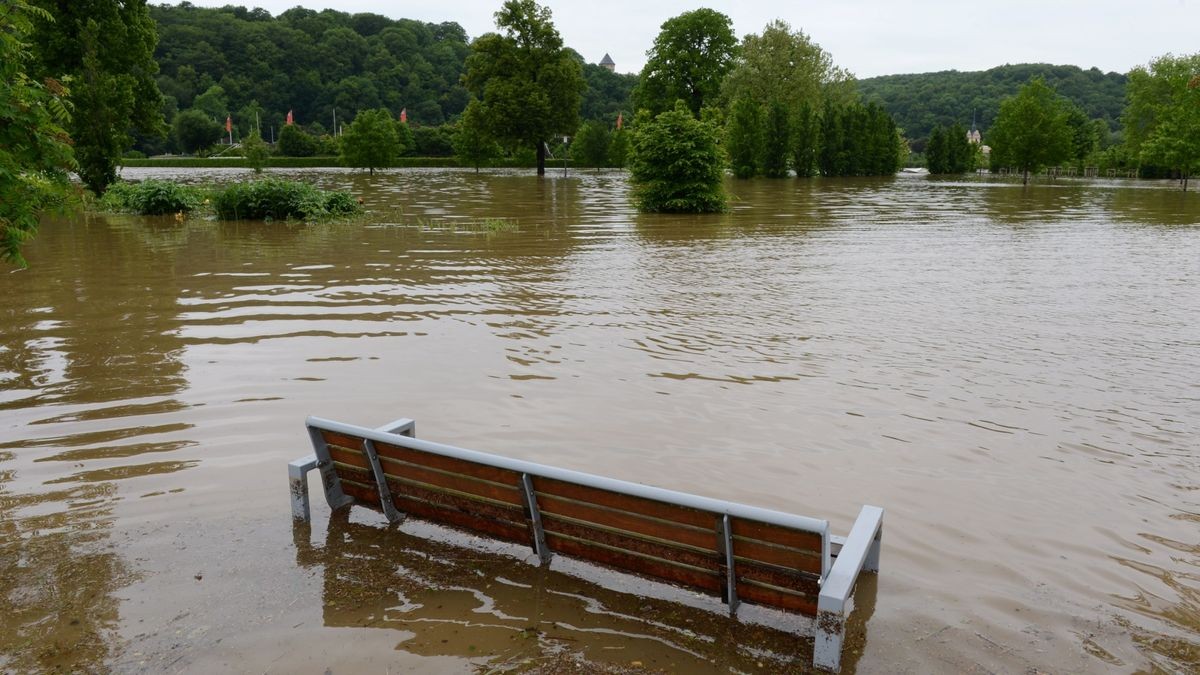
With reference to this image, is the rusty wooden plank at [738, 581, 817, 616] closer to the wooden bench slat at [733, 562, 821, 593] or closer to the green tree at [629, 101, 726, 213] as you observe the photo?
the wooden bench slat at [733, 562, 821, 593]

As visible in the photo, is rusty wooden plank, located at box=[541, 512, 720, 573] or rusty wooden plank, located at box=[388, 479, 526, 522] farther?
rusty wooden plank, located at box=[388, 479, 526, 522]

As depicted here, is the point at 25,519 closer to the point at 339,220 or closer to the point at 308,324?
the point at 308,324

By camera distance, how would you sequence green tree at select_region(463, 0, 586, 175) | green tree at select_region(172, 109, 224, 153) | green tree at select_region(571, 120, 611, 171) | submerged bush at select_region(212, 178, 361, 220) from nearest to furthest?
submerged bush at select_region(212, 178, 361, 220) → green tree at select_region(463, 0, 586, 175) → green tree at select_region(571, 120, 611, 171) → green tree at select_region(172, 109, 224, 153)

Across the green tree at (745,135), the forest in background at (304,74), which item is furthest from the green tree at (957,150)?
the forest in background at (304,74)

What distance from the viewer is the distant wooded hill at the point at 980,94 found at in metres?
120

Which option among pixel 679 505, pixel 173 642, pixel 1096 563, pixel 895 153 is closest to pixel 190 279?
pixel 173 642

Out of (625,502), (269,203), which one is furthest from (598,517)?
(269,203)

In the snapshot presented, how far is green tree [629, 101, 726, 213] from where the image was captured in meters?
26.8

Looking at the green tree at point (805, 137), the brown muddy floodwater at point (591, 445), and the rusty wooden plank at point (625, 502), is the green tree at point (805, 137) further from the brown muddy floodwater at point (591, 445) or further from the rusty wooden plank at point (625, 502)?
the rusty wooden plank at point (625, 502)

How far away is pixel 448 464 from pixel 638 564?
1154 mm

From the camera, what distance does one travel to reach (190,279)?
13984 mm

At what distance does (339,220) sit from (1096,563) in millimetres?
22862

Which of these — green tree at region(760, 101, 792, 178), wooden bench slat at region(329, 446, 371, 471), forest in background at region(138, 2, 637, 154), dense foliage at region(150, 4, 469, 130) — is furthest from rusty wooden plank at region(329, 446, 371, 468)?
dense foliage at region(150, 4, 469, 130)

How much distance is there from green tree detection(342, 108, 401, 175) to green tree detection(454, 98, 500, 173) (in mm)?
5508
